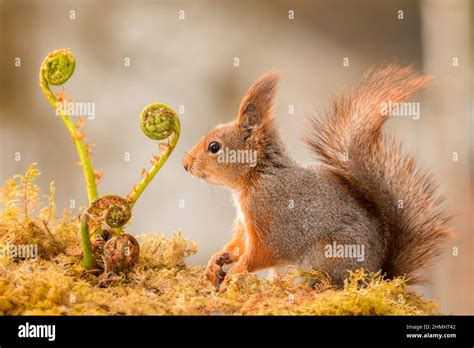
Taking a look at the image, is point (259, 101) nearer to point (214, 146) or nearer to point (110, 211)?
point (214, 146)

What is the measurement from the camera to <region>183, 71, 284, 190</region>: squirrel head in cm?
251

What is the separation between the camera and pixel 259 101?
2480mm

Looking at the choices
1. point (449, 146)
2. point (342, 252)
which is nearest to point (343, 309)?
point (342, 252)

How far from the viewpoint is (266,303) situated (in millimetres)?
Result: 1898

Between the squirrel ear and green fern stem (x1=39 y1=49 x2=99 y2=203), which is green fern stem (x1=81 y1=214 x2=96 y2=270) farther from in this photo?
the squirrel ear

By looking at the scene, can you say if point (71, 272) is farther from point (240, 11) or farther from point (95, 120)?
point (240, 11)

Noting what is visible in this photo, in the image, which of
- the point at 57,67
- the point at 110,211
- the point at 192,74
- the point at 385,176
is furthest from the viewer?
the point at 192,74

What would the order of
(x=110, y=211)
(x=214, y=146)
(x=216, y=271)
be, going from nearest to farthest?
1. (x=110, y=211)
2. (x=216, y=271)
3. (x=214, y=146)

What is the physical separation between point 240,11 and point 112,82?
1.32 meters

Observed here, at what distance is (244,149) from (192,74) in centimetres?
294

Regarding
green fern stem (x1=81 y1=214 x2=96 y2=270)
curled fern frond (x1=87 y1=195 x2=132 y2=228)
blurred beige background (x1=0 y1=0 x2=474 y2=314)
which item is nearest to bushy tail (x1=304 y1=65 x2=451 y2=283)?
curled fern frond (x1=87 y1=195 x2=132 y2=228)

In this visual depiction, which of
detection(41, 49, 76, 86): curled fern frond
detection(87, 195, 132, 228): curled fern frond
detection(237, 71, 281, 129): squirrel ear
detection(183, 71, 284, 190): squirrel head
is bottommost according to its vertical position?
detection(87, 195, 132, 228): curled fern frond

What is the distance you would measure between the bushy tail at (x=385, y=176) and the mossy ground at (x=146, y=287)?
0.23m

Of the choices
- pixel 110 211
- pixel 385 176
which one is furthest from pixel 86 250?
pixel 385 176
